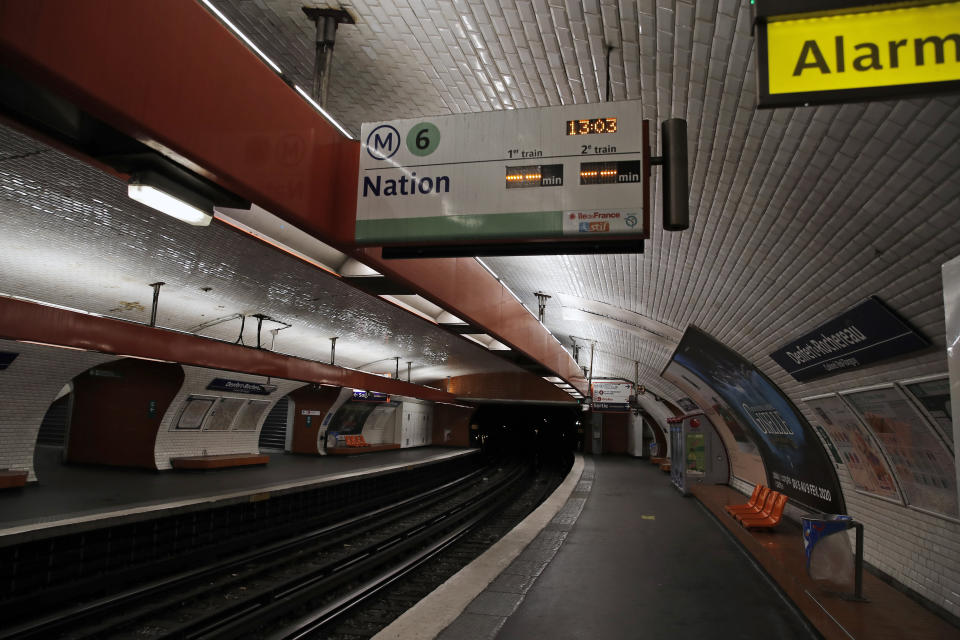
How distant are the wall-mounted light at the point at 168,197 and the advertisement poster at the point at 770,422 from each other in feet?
23.0

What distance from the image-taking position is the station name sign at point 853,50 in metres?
1.98

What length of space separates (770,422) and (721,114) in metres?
6.57

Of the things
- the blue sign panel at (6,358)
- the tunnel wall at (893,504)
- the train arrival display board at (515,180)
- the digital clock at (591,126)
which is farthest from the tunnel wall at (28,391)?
the tunnel wall at (893,504)

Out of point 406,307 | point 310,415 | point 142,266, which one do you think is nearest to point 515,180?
point 406,307

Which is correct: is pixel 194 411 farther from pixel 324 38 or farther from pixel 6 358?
pixel 324 38

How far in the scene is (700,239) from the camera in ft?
17.9

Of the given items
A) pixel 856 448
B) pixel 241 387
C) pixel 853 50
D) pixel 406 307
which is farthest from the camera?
pixel 241 387

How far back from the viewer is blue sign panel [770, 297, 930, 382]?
13.4 feet

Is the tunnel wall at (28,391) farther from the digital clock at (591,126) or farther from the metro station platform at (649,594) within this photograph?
the digital clock at (591,126)

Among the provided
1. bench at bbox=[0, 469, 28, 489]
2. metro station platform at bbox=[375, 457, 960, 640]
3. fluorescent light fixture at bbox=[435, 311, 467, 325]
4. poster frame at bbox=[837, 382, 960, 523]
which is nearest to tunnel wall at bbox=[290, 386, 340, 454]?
bench at bbox=[0, 469, 28, 489]

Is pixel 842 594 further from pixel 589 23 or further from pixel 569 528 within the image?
pixel 589 23

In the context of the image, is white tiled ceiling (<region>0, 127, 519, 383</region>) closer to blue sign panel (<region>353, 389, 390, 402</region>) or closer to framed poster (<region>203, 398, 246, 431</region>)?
framed poster (<region>203, 398, 246, 431</region>)

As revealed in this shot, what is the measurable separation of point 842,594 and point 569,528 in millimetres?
4272

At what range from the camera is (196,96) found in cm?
238
